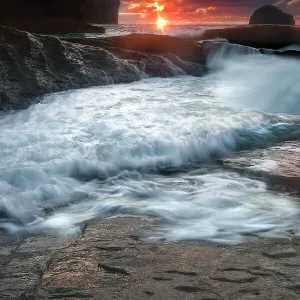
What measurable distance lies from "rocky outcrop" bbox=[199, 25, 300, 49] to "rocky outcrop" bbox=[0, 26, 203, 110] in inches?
300

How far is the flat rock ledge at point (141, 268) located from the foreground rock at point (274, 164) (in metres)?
1.18

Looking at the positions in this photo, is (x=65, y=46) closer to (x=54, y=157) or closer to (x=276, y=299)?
(x=54, y=157)

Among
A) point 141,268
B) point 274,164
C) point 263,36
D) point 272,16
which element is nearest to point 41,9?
point 272,16

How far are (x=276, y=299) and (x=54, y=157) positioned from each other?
9.31 feet

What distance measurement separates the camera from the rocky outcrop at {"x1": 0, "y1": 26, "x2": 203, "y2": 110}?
7289 millimetres

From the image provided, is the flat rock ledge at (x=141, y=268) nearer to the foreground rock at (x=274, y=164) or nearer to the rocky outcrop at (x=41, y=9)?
the foreground rock at (x=274, y=164)

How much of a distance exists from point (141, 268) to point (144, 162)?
225 centimetres

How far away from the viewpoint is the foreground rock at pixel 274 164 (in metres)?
3.80

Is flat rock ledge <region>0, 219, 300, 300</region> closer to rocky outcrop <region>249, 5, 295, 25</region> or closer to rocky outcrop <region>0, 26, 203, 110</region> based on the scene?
rocky outcrop <region>0, 26, 203, 110</region>

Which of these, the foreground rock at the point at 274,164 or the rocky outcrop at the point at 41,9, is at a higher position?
the rocky outcrop at the point at 41,9

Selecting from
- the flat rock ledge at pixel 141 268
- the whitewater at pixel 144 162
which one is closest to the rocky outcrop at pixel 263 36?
the whitewater at pixel 144 162

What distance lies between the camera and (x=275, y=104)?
8016 millimetres

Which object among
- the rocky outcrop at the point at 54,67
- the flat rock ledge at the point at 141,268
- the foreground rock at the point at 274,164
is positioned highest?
the rocky outcrop at the point at 54,67

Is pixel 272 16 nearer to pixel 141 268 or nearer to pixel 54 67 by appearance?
pixel 54 67
